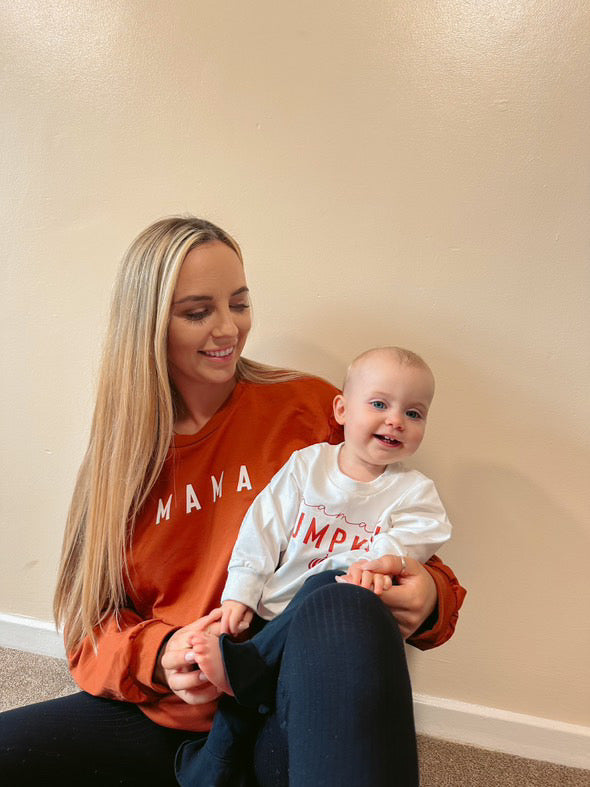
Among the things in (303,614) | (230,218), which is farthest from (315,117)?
(303,614)

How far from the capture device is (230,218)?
3.98ft

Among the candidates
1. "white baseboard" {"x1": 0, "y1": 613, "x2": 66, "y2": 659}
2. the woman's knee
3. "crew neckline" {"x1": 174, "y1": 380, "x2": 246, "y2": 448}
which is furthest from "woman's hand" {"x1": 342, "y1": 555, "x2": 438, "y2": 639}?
"white baseboard" {"x1": 0, "y1": 613, "x2": 66, "y2": 659}

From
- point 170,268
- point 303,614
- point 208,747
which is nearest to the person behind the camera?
point 303,614

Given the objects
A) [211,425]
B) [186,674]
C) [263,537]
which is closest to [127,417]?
[211,425]

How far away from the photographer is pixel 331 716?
23.3 inches

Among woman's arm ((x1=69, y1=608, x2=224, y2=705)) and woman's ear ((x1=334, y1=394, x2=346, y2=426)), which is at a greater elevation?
A: woman's ear ((x1=334, y1=394, x2=346, y2=426))

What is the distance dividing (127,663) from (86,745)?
0.42 ft

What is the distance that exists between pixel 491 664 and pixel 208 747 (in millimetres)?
673

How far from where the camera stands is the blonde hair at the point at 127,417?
36.6 inches

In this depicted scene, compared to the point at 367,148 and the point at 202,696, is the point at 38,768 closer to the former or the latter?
the point at 202,696

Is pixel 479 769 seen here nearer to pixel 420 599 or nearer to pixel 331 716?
pixel 420 599

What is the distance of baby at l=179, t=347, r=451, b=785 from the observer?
34.9 inches

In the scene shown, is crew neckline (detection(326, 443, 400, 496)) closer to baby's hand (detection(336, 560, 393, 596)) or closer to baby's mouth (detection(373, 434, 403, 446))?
baby's mouth (detection(373, 434, 403, 446))

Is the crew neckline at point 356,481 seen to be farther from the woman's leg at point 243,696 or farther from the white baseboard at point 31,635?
the white baseboard at point 31,635
